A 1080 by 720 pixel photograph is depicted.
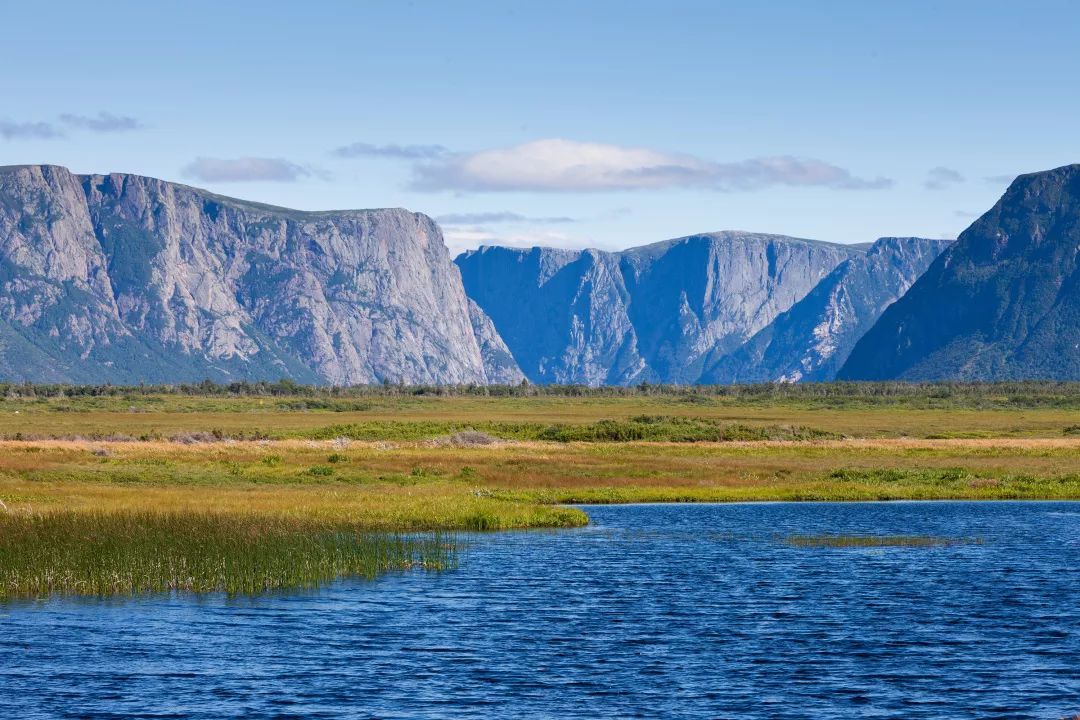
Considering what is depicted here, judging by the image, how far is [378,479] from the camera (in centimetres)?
7300

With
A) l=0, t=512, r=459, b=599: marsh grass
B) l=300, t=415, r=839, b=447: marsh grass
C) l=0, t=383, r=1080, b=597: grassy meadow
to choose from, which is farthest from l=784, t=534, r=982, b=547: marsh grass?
l=300, t=415, r=839, b=447: marsh grass

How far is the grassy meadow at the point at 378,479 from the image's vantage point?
4222 cm

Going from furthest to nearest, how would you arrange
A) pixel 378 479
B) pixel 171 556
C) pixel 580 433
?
pixel 580 433, pixel 378 479, pixel 171 556

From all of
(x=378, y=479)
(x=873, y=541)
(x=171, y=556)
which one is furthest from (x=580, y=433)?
(x=171, y=556)

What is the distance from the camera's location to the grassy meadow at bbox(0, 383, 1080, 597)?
139 ft

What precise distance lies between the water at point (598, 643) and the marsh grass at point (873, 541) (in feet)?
8.83

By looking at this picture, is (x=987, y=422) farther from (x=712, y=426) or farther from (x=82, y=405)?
(x=82, y=405)

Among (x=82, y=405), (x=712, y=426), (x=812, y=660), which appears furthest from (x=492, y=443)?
(x=82, y=405)

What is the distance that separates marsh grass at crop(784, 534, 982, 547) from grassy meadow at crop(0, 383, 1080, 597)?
0.79m

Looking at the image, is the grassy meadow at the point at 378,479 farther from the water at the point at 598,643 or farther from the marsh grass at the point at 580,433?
the water at the point at 598,643

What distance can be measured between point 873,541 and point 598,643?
75.1ft

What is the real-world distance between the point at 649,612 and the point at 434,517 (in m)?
20.0

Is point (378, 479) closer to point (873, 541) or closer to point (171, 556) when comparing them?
point (873, 541)

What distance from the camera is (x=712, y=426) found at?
380 ft
